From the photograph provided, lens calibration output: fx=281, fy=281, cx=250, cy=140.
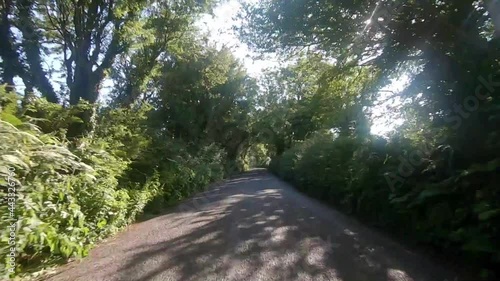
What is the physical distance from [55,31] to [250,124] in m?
23.6

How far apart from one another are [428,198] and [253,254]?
2801 millimetres

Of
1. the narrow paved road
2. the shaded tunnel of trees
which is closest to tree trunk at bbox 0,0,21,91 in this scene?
the shaded tunnel of trees

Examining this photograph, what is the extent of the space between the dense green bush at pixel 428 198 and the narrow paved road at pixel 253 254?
0.41 meters

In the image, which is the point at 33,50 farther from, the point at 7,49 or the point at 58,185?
the point at 58,185

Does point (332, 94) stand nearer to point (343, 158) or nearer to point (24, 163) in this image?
point (343, 158)

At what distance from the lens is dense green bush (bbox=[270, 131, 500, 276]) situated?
130 inches

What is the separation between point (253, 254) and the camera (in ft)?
14.3

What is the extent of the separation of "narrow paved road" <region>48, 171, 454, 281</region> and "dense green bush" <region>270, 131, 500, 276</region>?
407 millimetres

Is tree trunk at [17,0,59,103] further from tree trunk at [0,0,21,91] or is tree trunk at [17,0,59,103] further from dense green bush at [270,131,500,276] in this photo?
dense green bush at [270,131,500,276]

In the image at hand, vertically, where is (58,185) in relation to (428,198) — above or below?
above

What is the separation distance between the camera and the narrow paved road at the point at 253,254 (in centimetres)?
363

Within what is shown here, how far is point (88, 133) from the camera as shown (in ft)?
23.8

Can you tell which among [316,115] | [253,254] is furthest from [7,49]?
[316,115]

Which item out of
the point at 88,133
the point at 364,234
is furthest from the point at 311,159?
the point at 88,133
